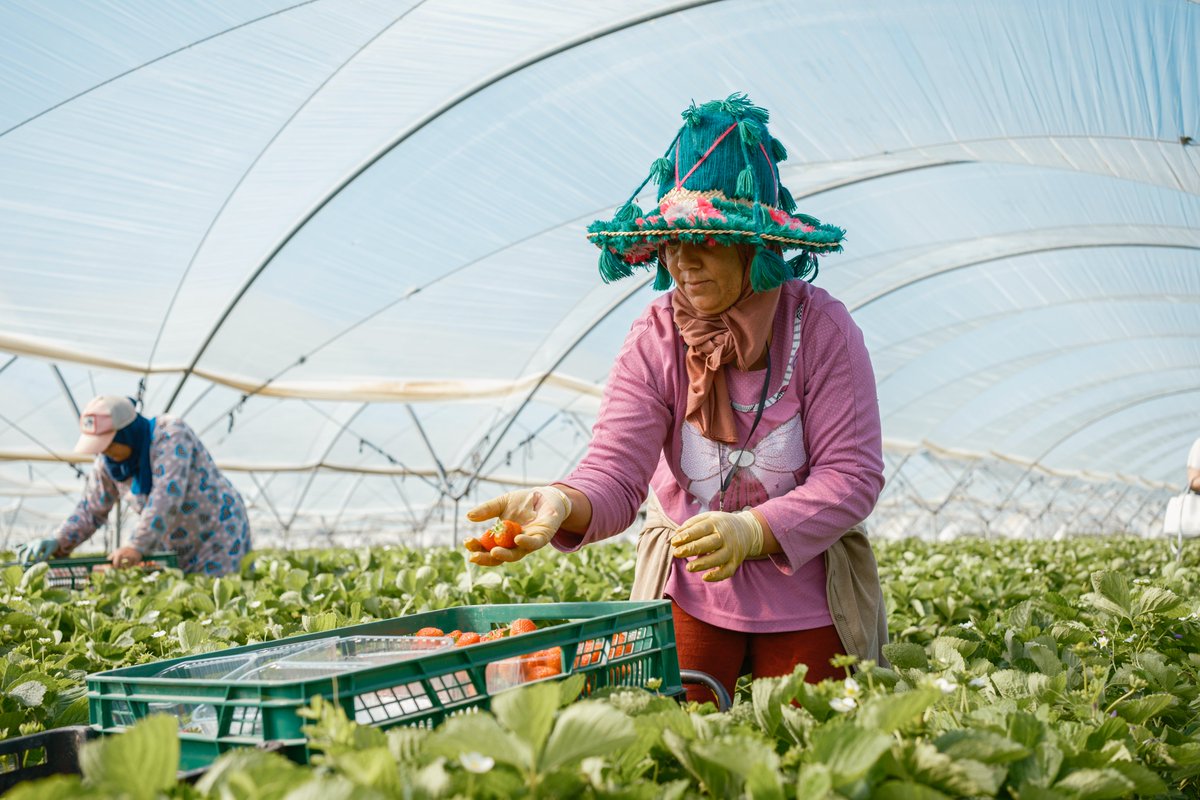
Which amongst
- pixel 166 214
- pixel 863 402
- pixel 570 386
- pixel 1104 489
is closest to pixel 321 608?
pixel 863 402

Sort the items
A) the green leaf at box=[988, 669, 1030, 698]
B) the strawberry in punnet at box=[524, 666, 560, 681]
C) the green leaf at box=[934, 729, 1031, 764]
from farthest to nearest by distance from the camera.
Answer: the green leaf at box=[988, 669, 1030, 698]
the strawberry in punnet at box=[524, 666, 560, 681]
the green leaf at box=[934, 729, 1031, 764]

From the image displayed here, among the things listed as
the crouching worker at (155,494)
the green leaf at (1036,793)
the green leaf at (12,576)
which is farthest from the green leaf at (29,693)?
the crouching worker at (155,494)

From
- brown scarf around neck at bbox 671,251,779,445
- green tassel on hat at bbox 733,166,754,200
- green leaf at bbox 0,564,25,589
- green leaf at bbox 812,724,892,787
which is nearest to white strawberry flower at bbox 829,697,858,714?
green leaf at bbox 812,724,892,787

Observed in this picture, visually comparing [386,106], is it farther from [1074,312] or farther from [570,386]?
[1074,312]

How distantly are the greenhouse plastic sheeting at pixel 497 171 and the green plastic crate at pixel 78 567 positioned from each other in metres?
3.23

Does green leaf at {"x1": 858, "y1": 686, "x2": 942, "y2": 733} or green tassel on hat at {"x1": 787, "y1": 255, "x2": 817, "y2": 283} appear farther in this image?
green tassel on hat at {"x1": 787, "y1": 255, "x2": 817, "y2": 283}

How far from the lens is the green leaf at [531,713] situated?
101cm

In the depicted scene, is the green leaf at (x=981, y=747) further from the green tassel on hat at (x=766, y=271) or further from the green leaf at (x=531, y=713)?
the green tassel on hat at (x=766, y=271)

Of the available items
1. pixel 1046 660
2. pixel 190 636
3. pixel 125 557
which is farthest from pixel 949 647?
pixel 125 557

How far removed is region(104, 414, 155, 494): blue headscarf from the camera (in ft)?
16.9

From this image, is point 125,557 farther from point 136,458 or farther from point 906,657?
point 906,657

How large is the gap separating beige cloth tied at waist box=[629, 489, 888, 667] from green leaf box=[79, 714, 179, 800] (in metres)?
1.54

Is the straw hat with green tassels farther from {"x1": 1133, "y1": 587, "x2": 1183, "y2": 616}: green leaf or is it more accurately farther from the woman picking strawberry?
{"x1": 1133, "y1": 587, "x2": 1183, "y2": 616}: green leaf

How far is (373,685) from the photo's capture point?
53.6 inches
